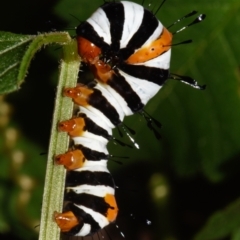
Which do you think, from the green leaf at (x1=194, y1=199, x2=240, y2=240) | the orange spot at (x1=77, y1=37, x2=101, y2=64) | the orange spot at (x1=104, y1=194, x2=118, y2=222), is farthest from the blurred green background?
the orange spot at (x1=77, y1=37, x2=101, y2=64)

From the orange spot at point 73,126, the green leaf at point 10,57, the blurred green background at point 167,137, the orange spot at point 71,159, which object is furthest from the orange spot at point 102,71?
the blurred green background at point 167,137

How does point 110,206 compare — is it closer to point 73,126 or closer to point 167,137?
point 73,126

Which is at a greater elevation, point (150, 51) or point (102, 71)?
point (150, 51)

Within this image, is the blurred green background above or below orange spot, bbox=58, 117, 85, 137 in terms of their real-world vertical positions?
below

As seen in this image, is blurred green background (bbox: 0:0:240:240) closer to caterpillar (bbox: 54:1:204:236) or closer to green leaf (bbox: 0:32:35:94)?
caterpillar (bbox: 54:1:204:236)

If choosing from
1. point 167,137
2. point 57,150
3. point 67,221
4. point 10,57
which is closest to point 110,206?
point 67,221

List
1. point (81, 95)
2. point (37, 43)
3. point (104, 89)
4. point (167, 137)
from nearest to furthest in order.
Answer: point (37, 43)
point (81, 95)
point (104, 89)
point (167, 137)

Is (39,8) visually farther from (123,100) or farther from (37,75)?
(123,100)
